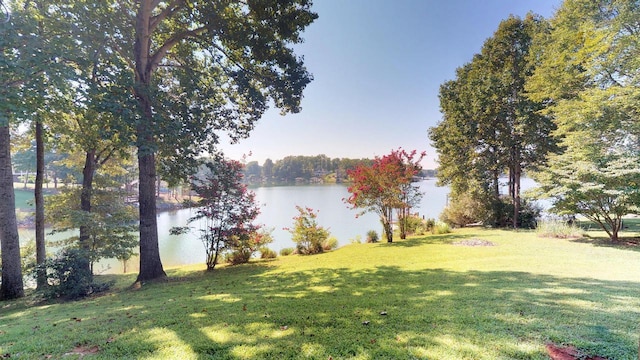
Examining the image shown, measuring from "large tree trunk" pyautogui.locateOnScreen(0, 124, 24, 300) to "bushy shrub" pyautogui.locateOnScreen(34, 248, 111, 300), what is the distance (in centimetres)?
117

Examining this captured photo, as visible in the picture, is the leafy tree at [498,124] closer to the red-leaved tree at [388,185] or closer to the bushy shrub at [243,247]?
the red-leaved tree at [388,185]

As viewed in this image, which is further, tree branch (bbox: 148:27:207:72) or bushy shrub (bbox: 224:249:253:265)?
bushy shrub (bbox: 224:249:253:265)

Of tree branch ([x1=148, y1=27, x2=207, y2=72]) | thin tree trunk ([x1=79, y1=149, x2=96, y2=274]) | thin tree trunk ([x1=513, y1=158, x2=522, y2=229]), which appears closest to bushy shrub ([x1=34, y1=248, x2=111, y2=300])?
thin tree trunk ([x1=79, y1=149, x2=96, y2=274])

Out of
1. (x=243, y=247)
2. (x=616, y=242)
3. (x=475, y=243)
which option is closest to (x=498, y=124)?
(x=616, y=242)

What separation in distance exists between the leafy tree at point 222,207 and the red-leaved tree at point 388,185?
4.48 metres

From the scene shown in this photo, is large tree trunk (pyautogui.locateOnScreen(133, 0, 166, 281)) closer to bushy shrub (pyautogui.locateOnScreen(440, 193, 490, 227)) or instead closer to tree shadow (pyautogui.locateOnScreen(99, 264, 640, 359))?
tree shadow (pyautogui.locateOnScreen(99, 264, 640, 359))

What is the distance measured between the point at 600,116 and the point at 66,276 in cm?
1609

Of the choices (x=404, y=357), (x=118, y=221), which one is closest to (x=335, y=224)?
(x=118, y=221)

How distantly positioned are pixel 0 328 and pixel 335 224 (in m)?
17.8

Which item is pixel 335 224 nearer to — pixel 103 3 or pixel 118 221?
pixel 118 221

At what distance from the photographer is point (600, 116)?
8656mm

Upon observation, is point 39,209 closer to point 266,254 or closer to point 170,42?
point 170,42

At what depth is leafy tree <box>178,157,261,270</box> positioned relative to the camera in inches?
324

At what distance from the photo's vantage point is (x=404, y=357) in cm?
213
